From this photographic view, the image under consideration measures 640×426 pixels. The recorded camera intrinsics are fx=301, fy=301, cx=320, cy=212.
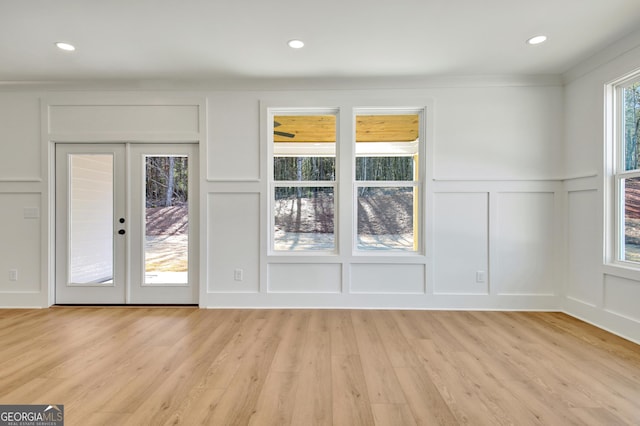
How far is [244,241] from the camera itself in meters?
3.45

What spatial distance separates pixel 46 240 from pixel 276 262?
263 centimetres

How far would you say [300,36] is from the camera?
8.36 feet

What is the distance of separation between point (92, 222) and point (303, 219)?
2.45 metres

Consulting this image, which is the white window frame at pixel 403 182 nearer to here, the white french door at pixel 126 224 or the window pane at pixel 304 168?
the window pane at pixel 304 168

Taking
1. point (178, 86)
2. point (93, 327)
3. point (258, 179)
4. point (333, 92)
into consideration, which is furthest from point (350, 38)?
point (93, 327)

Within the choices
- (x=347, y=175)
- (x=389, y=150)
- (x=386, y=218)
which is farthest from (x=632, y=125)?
(x=347, y=175)

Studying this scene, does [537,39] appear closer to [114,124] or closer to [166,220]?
[166,220]

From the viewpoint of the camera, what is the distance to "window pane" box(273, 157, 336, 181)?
3553mm

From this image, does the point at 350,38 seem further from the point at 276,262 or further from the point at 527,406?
the point at 527,406

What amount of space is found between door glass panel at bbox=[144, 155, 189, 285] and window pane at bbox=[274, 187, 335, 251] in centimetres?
108

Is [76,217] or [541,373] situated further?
[76,217]

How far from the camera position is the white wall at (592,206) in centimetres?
263

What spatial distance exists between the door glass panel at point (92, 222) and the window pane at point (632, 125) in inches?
208

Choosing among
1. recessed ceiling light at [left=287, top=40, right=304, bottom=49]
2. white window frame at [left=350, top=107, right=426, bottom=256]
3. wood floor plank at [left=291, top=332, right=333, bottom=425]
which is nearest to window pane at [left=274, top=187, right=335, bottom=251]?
white window frame at [left=350, top=107, right=426, bottom=256]
